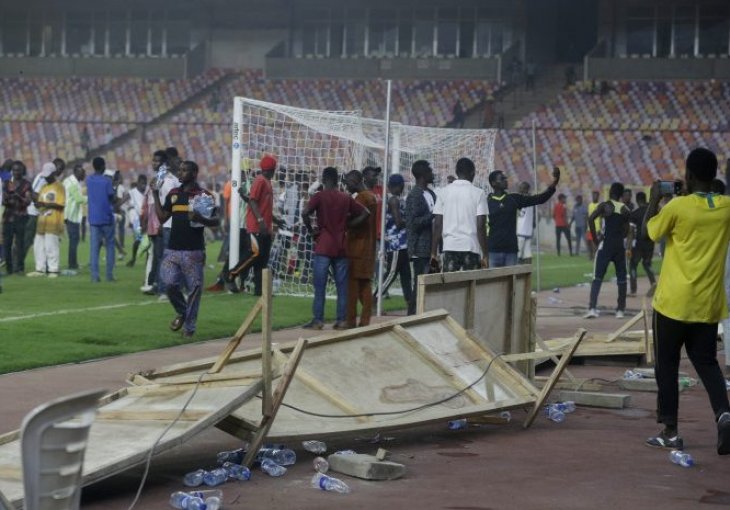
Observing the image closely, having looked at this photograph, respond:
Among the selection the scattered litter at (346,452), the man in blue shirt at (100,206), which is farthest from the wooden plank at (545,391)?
the man in blue shirt at (100,206)

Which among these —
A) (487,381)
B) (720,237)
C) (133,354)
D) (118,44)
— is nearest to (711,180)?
(720,237)

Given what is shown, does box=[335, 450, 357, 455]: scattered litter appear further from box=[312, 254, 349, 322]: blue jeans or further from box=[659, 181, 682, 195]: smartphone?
box=[312, 254, 349, 322]: blue jeans

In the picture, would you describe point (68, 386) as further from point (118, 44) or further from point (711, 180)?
point (118, 44)

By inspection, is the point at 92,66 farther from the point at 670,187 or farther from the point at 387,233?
the point at 670,187

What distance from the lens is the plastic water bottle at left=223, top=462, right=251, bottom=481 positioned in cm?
749

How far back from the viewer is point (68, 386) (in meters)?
10.8

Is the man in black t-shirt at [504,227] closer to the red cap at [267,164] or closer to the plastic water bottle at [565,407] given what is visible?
the red cap at [267,164]

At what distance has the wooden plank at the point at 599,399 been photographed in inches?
412

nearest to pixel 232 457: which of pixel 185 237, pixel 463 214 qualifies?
pixel 185 237

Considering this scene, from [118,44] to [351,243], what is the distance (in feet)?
134

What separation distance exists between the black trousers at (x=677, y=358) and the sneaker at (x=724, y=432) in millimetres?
44

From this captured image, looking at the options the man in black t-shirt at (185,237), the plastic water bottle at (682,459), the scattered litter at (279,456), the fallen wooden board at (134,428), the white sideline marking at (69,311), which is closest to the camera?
the fallen wooden board at (134,428)

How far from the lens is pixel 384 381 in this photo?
906 cm

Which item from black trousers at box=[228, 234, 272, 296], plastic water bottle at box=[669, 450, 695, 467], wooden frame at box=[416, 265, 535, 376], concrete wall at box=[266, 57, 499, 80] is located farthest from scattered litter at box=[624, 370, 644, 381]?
concrete wall at box=[266, 57, 499, 80]
